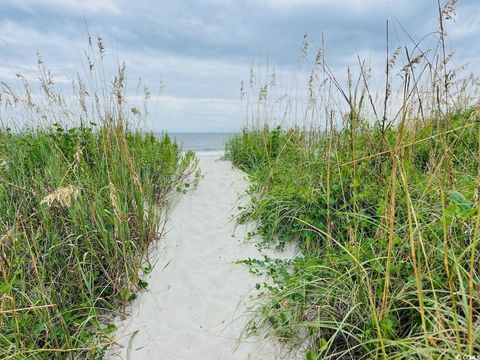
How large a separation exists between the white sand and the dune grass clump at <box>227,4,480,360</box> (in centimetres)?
20

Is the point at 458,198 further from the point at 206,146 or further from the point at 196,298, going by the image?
the point at 206,146

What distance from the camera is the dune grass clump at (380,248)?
153cm

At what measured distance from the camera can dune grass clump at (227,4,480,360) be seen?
1.53m

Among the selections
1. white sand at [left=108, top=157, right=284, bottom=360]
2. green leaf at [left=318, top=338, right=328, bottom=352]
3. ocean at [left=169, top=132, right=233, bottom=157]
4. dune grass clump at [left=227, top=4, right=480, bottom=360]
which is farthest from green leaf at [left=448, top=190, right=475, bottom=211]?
ocean at [left=169, top=132, right=233, bottom=157]

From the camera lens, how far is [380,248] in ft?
7.20

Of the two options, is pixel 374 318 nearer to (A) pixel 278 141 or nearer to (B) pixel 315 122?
(B) pixel 315 122

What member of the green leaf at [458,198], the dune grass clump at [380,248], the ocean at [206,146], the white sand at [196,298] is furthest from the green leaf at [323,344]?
the ocean at [206,146]

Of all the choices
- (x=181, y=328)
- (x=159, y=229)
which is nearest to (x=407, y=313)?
(x=181, y=328)

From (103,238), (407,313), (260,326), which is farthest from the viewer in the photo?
(103,238)

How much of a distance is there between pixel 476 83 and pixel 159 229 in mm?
4857

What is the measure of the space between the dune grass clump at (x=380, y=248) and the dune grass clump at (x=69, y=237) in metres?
1.20

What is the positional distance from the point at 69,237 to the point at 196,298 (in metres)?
1.24

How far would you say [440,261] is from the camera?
2.04m

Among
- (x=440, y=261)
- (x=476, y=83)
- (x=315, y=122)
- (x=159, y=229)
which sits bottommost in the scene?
(x=159, y=229)
